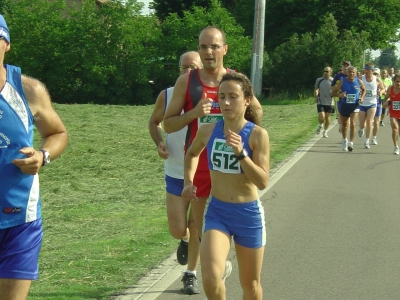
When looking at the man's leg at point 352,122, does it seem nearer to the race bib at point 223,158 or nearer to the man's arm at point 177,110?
the man's arm at point 177,110

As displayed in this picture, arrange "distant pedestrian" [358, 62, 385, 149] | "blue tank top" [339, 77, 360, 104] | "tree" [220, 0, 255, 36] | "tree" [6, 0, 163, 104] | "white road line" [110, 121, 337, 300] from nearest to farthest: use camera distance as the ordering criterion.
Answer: "white road line" [110, 121, 337, 300]
"blue tank top" [339, 77, 360, 104]
"distant pedestrian" [358, 62, 385, 149]
"tree" [6, 0, 163, 104]
"tree" [220, 0, 255, 36]

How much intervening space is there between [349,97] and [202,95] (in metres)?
12.3

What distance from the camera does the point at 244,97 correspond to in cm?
513

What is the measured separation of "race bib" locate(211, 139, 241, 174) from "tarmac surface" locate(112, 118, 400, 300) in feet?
4.98

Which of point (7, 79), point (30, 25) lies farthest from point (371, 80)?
point (30, 25)

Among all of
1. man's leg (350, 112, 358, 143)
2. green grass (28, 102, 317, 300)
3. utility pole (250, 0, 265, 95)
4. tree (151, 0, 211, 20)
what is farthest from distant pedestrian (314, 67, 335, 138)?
tree (151, 0, 211, 20)

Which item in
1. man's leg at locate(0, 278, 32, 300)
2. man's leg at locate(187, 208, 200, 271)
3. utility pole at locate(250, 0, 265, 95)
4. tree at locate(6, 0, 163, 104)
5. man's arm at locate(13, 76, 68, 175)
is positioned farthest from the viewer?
tree at locate(6, 0, 163, 104)

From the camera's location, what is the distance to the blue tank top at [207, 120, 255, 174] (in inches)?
199

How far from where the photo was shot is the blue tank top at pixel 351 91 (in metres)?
17.7

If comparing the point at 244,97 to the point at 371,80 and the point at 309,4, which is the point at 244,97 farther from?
the point at 309,4

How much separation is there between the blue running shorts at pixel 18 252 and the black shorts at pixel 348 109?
14403 millimetres

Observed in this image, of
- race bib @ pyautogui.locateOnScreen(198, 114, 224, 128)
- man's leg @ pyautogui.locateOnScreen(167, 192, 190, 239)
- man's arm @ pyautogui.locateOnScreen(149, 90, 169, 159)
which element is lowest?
man's leg @ pyautogui.locateOnScreen(167, 192, 190, 239)

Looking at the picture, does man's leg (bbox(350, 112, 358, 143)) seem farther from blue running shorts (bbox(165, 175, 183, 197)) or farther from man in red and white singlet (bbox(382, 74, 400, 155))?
blue running shorts (bbox(165, 175, 183, 197))

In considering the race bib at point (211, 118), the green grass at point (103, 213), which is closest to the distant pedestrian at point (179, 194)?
the green grass at point (103, 213)
